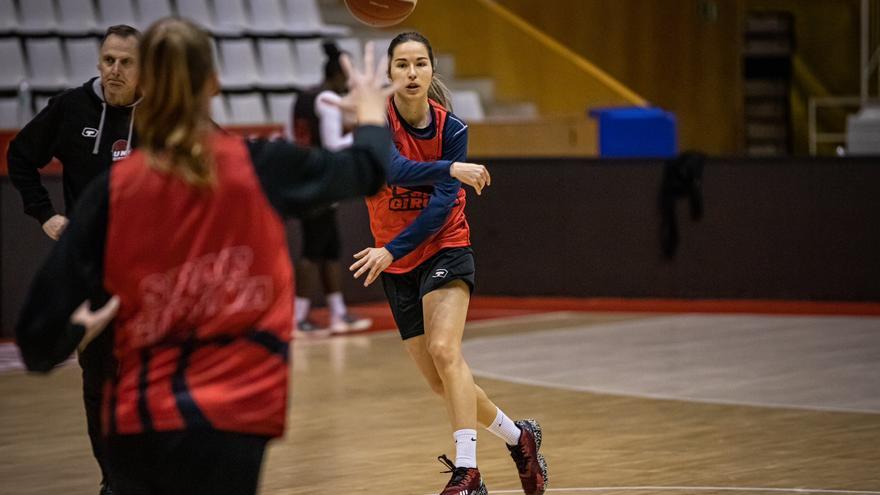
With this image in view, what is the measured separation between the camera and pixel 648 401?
8.17m

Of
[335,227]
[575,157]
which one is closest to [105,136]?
[335,227]

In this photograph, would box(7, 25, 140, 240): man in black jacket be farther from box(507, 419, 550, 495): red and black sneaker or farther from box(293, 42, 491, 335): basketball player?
box(293, 42, 491, 335): basketball player

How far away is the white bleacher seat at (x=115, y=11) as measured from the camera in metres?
14.5

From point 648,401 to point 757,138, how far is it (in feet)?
41.0

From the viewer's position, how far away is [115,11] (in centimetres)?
1455

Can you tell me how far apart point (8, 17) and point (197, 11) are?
210cm

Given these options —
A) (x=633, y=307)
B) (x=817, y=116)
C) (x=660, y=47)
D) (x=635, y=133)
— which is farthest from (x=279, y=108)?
(x=817, y=116)

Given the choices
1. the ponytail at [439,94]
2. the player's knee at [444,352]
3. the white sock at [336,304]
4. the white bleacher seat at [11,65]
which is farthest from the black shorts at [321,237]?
the player's knee at [444,352]

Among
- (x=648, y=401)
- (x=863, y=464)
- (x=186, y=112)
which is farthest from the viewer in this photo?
(x=648, y=401)

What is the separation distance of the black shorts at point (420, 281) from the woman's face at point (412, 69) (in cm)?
63

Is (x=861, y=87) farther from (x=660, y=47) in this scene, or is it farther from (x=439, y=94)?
(x=439, y=94)

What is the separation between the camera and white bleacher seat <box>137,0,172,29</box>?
14.6m

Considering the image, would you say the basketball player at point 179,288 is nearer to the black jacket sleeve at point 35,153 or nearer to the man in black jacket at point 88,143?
the man in black jacket at point 88,143

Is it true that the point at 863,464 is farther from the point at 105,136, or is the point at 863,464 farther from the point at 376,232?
the point at 105,136
